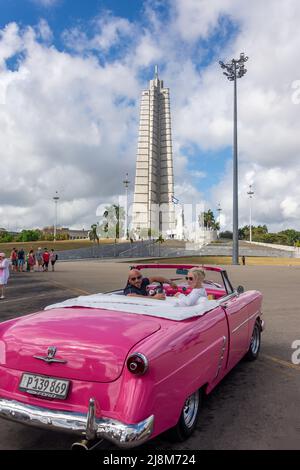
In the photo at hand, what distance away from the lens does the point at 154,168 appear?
4820 inches

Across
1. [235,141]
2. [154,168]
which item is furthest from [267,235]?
[235,141]

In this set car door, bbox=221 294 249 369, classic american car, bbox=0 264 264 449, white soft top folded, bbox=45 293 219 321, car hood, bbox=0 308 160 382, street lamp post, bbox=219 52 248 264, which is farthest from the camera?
street lamp post, bbox=219 52 248 264

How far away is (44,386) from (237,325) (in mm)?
2427

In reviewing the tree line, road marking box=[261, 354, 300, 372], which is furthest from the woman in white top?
the tree line

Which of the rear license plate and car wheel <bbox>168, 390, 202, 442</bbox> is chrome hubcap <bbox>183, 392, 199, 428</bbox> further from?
the rear license plate

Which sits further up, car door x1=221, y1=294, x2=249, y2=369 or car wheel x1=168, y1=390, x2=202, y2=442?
car door x1=221, y1=294, x2=249, y2=369

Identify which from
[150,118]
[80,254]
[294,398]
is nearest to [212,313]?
[294,398]

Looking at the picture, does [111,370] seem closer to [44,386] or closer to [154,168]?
[44,386]

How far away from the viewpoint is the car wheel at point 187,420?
3.29m

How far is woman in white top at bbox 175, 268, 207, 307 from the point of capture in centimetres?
422

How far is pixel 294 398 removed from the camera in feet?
14.5

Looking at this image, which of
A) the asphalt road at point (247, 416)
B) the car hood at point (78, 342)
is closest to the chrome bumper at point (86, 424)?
the car hood at point (78, 342)

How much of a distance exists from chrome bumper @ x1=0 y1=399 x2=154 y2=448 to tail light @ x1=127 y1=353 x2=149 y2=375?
0.32 m
